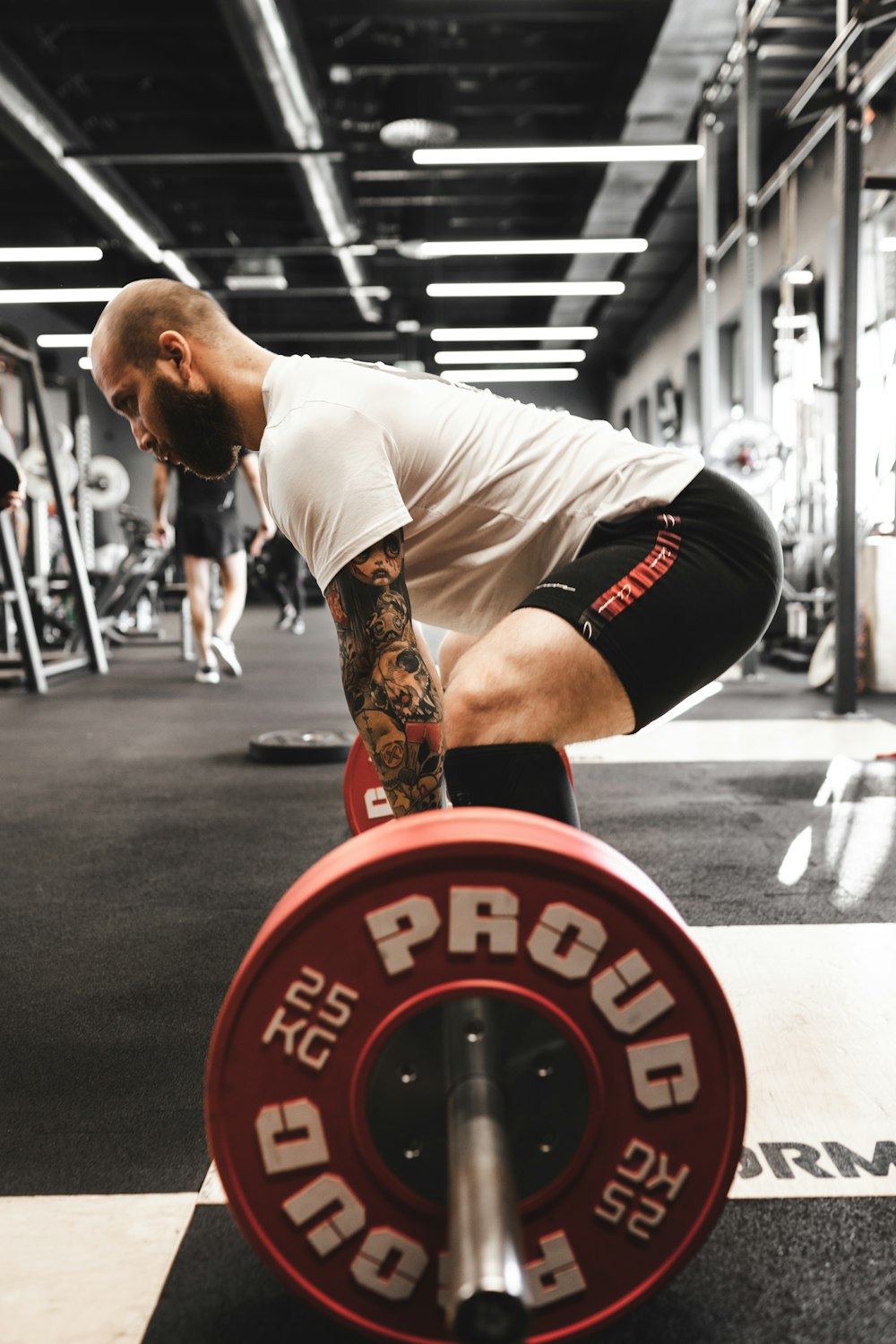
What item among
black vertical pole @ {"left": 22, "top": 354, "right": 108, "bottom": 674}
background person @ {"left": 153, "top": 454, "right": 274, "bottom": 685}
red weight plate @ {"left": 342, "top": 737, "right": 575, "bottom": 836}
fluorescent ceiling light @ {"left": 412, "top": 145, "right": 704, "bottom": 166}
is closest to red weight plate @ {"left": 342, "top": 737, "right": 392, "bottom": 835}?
red weight plate @ {"left": 342, "top": 737, "right": 575, "bottom": 836}

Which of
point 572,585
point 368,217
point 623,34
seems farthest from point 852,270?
point 368,217

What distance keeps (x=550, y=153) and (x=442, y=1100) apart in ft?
21.9

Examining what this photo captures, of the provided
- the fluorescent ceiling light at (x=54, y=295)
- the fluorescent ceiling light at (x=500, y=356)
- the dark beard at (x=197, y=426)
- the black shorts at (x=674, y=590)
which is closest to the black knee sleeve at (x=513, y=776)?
the black shorts at (x=674, y=590)

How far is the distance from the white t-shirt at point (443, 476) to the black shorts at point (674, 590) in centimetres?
4

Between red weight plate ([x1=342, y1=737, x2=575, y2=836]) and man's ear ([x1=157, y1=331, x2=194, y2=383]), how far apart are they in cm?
66

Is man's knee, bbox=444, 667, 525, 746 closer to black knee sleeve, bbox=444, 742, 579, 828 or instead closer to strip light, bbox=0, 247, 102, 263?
black knee sleeve, bbox=444, 742, 579, 828

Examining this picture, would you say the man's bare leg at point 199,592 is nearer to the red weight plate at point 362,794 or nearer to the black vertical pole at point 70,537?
the black vertical pole at point 70,537

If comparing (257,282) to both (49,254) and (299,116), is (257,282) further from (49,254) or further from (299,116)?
(299,116)

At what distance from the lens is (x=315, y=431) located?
1.09 meters

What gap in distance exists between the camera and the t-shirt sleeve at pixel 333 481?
1.08m

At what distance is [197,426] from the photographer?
4.19ft

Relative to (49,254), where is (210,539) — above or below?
below

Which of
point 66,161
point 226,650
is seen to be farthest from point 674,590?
point 66,161

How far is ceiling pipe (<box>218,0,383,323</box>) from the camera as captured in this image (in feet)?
19.2
